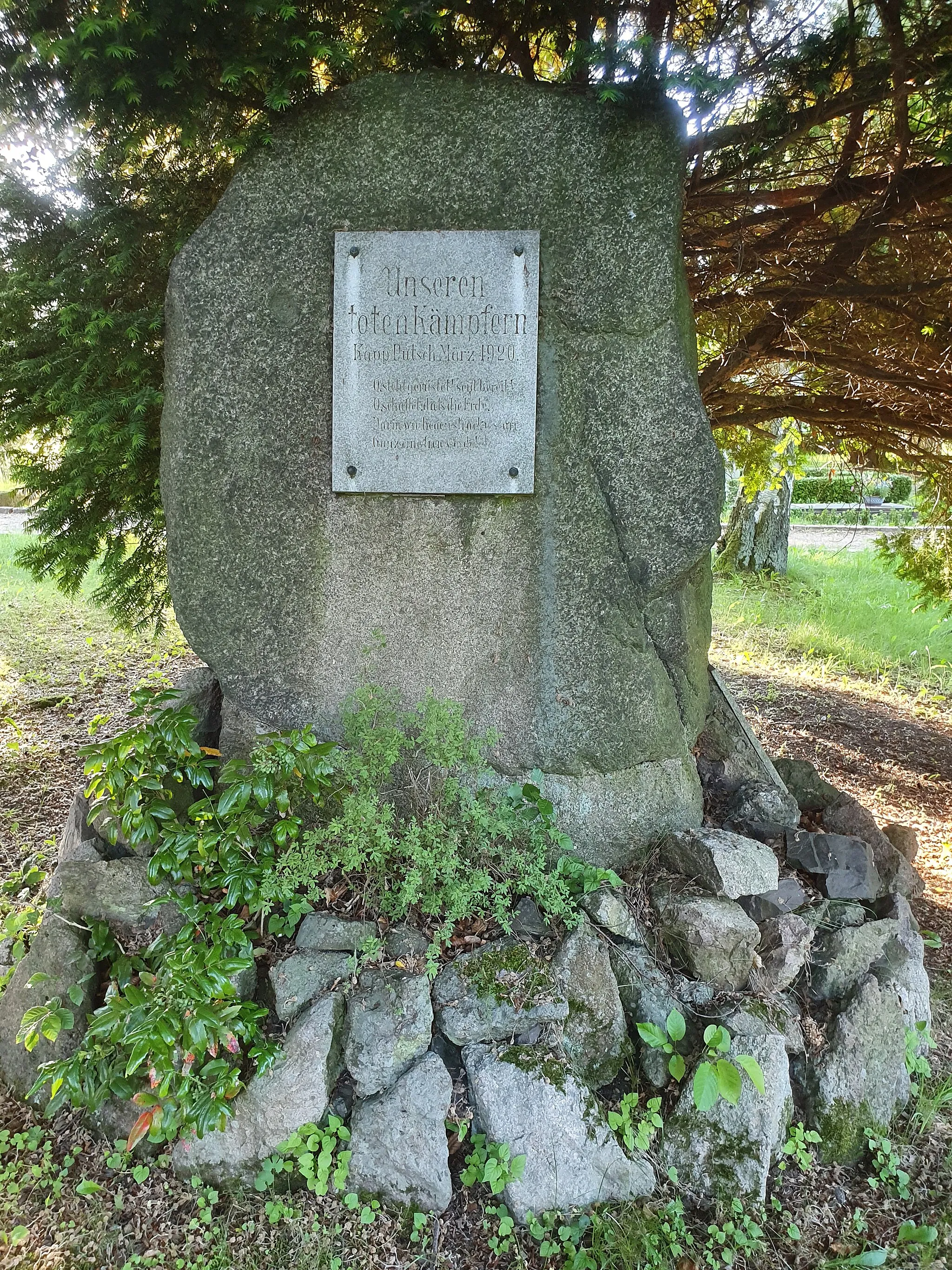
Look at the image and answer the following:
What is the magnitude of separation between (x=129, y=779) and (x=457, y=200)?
2216 mm

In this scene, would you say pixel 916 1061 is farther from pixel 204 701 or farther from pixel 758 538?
pixel 758 538

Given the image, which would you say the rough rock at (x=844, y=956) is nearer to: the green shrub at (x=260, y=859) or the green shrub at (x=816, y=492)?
the green shrub at (x=260, y=859)

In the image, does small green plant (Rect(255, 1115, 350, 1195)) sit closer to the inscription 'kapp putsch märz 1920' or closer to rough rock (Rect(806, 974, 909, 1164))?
rough rock (Rect(806, 974, 909, 1164))

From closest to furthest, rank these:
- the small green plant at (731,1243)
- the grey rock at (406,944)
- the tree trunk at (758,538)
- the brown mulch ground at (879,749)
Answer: the small green plant at (731,1243), the grey rock at (406,944), the brown mulch ground at (879,749), the tree trunk at (758,538)

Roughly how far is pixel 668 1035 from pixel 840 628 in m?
6.75

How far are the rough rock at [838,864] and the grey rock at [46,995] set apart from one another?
2.48m

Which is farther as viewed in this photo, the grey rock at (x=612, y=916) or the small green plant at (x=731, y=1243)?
the grey rock at (x=612, y=916)

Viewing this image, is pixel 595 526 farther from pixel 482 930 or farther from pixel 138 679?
pixel 138 679

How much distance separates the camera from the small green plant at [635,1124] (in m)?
2.23

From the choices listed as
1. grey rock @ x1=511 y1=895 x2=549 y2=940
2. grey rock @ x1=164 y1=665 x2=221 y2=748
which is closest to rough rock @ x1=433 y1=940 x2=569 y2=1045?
grey rock @ x1=511 y1=895 x2=549 y2=940

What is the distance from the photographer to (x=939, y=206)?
3367mm

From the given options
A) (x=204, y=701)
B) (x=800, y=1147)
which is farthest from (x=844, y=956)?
(x=204, y=701)

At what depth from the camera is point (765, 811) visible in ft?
10.5

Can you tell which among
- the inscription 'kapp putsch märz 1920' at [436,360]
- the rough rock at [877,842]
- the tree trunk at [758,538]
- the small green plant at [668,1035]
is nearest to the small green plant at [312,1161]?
the small green plant at [668,1035]
